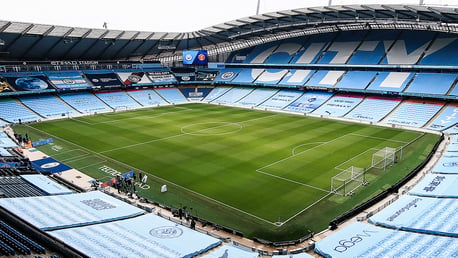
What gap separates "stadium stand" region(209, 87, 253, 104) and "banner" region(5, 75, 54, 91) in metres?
30.7

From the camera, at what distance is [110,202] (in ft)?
65.8

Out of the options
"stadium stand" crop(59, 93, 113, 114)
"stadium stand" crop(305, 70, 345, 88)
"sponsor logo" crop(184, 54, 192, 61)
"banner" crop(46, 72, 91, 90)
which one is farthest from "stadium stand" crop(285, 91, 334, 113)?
"banner" crop(46, 72, 91, 90)

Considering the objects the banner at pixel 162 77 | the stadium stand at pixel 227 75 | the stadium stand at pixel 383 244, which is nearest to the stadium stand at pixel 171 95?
the banner at pixel 162 77

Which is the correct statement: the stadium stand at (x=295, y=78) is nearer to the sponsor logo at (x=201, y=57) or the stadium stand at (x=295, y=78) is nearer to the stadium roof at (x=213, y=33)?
the stadium roof at (x=213, y=33)

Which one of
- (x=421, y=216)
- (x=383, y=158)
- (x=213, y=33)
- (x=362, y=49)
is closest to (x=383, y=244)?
(x=421, y=216)

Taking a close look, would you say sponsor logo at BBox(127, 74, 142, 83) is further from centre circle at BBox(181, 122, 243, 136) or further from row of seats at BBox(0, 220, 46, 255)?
row of seats at BBox(0, 220, 46, 255)

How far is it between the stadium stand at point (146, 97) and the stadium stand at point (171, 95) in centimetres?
127

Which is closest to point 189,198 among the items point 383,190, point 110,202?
point 110,202

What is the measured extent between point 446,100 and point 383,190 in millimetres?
31273

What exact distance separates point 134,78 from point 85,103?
13.2 meters

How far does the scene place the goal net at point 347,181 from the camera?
23516 mm

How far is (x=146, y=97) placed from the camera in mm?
65125

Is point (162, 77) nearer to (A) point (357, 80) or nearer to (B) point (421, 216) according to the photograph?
(A) point (357, 80)

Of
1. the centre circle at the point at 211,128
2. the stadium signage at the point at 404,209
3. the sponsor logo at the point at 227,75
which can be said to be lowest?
the stadium signage at the point at 404,209
